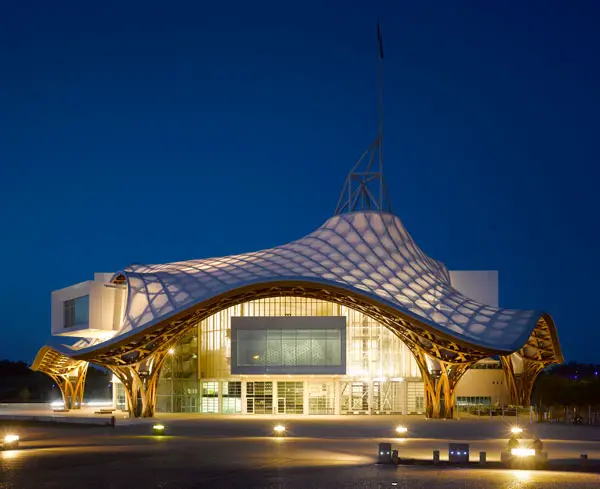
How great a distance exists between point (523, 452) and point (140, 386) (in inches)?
1351

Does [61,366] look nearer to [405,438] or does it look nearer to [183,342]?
[183,342]

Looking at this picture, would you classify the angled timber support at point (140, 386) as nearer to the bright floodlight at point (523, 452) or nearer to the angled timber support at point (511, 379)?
the angled timber support at point (511, 379)

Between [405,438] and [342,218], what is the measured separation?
2694 cm

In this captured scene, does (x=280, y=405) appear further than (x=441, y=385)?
Yes

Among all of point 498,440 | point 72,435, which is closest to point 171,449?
point 72,435

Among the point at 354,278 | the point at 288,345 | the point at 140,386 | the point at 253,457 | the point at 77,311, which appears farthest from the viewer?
the point at 288,345

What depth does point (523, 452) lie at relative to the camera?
83.5 feet

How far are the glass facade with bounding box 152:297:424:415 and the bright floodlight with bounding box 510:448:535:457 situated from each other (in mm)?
39107

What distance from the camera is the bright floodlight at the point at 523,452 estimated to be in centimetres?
2512

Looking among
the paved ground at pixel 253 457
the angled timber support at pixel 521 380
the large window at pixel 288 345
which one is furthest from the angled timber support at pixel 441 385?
the paved ground at pixel 253 457

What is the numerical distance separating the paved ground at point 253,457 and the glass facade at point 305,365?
67.7 feet

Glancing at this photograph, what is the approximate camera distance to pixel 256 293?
188 ft

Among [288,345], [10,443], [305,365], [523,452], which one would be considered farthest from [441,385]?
[10,443]

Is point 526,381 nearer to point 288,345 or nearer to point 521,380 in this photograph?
point 521,380
